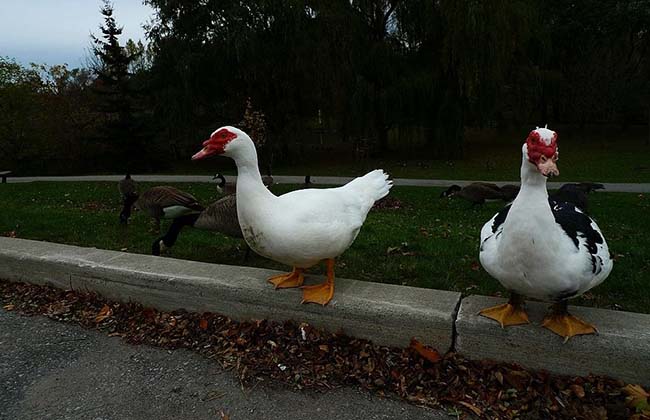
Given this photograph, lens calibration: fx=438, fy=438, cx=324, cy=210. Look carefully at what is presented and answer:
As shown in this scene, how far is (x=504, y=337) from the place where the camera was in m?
2.71

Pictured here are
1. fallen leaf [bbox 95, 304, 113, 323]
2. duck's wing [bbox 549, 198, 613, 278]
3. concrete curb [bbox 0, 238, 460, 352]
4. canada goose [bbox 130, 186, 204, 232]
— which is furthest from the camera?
canada goose [bbox 130, 186, 204, 232]

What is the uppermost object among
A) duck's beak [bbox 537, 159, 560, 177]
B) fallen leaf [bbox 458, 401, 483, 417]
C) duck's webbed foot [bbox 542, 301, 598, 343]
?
duck's beak [bbox 537, 159, 560, 177]

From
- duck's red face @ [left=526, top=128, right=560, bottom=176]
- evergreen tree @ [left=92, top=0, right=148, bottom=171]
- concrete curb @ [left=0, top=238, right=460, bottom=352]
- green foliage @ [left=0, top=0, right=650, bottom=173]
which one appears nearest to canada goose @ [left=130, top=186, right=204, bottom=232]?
concrete curb @ [left=0, top=238, right=460, bottom=352]

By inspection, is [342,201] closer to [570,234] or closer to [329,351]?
[329,351]

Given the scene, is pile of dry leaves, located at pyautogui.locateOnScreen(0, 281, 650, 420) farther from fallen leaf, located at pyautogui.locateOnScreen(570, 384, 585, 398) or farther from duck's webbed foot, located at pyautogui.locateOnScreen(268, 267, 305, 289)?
duck's webbed foot, located at pyautogui.locateOnScreen(268, 267, 305, 289)

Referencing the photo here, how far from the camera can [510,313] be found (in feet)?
9.12

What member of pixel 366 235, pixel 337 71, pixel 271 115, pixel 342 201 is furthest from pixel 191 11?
pixel 342 201

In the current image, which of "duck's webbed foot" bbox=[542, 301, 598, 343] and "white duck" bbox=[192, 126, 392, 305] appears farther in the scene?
"white duck" bbox=[192, 126, 392, 305]

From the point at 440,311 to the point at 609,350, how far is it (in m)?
0.96

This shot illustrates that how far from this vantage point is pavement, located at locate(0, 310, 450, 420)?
8.27ft

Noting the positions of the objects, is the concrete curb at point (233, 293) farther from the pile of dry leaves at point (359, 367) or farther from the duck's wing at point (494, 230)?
the duck's wing at point (494, 230)

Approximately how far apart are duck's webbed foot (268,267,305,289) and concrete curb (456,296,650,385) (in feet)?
4.05

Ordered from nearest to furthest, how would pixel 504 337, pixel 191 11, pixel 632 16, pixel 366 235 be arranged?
pixel 504 337 → pixel 366 235 → pixel 191 11 → pixel 632 16

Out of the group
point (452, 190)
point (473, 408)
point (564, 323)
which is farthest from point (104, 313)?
point (452, 190)
